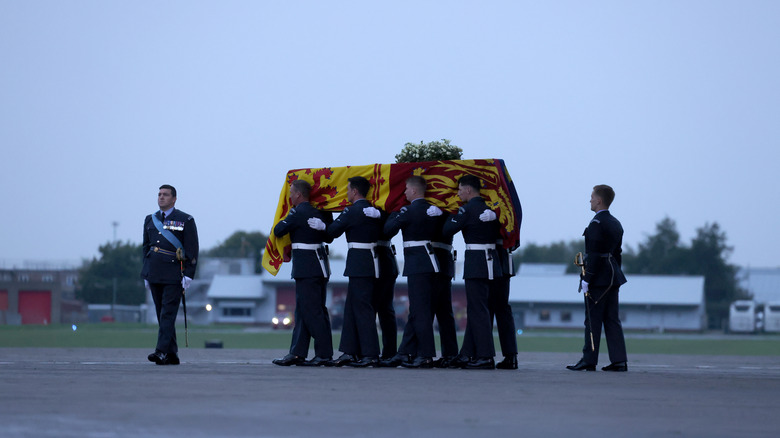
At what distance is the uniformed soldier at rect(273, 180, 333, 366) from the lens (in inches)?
526

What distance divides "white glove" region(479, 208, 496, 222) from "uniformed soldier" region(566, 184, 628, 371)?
42.0 inches

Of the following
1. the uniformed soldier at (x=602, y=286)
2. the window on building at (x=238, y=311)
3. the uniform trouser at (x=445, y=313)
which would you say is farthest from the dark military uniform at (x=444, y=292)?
the window on building at (x=238, y=311)

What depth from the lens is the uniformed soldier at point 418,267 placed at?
510 inches

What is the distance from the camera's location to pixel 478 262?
42.1 ft

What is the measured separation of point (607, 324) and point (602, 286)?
45 centimetres

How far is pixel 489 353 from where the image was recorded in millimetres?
12812

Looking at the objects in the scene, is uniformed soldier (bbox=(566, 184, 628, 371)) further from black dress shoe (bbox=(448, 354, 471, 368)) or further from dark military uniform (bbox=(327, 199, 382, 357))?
dark military uniform (bbox=(327, 199, 382, 357))

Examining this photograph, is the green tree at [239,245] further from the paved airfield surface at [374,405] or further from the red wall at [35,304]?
the paved airfield surface at [374,405]

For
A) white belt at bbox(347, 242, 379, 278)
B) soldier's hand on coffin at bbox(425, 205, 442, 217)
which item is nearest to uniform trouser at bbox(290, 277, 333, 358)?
white belt at bbox(347, 242, 379, 278)

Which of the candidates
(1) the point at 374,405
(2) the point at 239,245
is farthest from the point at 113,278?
(1) the point at 374,405

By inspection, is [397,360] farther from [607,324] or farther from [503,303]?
[607,324]

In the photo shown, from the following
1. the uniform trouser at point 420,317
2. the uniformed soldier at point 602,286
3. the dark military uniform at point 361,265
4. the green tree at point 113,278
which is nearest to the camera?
the uniformed soldier at point 602,286

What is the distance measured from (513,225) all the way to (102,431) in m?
7.63

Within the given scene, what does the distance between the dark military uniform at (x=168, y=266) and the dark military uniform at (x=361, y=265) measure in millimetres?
1742
